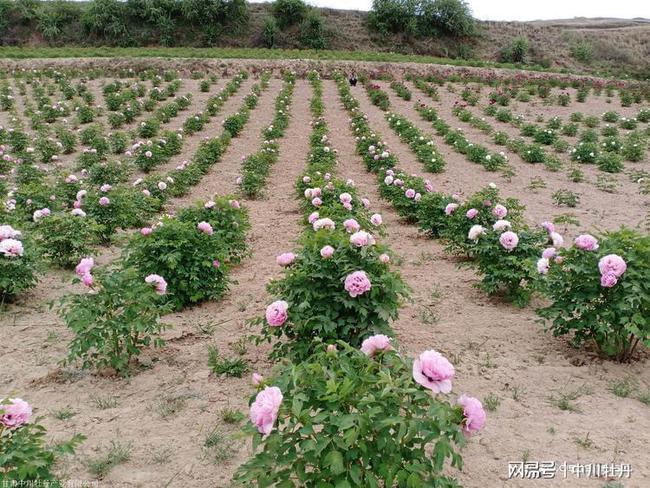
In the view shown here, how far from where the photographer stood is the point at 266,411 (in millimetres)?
1844

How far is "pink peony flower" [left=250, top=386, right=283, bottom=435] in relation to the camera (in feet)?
6.05

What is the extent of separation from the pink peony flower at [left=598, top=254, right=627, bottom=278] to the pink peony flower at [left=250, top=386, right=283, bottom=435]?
236cm

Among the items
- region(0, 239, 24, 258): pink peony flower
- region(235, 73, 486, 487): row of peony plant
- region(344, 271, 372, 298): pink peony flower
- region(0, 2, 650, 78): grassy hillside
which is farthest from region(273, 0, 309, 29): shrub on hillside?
region(235, 73, 486, 487): row of peony plant

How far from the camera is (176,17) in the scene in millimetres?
41219

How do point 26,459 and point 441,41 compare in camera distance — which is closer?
point 26,459

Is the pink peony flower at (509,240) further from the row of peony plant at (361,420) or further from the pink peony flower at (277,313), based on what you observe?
the row of peony plant at (361,420)

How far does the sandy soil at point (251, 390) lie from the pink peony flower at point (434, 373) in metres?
0.77

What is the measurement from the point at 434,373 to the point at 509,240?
2.65m

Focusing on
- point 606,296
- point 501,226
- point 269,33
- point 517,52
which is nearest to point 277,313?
point 606,296

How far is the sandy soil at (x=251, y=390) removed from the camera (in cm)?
275

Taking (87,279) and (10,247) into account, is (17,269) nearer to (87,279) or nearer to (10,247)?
(10,247)

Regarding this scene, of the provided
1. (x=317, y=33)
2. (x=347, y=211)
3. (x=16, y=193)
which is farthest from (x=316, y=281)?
(x=317, y=33)

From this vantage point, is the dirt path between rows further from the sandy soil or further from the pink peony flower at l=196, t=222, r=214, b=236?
the pink peony flower at l=196, t=222, r=214, b=236

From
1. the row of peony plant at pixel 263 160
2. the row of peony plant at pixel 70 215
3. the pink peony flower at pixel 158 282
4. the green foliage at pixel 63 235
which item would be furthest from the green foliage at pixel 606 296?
the row of peony plant at pixel 263 160
